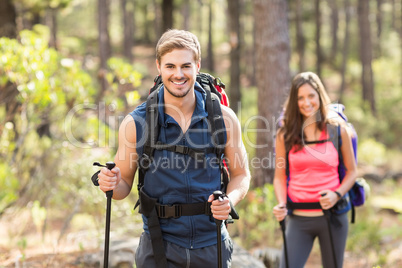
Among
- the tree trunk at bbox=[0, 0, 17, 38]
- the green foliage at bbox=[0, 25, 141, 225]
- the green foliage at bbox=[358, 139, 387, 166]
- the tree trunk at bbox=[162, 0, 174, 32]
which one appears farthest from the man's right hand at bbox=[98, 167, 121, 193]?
the green foliage at bbox=[358, 139, 387, 166]

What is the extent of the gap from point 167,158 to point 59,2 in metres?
10.6

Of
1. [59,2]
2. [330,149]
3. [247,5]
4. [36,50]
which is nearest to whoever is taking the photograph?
[330,149]

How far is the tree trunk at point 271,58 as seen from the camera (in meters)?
7.39

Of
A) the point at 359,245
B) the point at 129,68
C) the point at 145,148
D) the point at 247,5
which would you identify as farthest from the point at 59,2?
the point at 247,5

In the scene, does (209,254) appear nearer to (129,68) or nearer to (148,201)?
(148,201)

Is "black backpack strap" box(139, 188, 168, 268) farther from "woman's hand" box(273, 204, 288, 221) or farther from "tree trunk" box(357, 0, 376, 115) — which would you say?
"tree trunk" box(357, 0, 376, 115)

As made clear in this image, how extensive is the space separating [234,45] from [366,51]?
1173 cm

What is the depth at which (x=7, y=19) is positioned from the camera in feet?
31.6

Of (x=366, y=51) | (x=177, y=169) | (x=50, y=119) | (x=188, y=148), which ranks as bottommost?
(x=177, y=169)

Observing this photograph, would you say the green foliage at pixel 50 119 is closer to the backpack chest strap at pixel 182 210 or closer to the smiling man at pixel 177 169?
the smiling man at pixel 177 169

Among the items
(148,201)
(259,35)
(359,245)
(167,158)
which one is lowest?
(359,245)

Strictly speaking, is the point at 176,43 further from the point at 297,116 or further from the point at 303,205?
the point at 303,205

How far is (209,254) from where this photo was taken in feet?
9.06

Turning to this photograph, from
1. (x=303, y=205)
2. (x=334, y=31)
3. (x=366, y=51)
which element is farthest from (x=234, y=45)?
(x=334, y=31)
